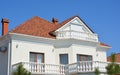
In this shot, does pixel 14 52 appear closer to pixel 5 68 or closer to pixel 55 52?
pixel 5 68

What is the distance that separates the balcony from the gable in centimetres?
474

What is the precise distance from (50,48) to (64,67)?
2602 mm

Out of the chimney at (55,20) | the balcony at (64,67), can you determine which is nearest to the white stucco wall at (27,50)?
the balcony at (64,67)

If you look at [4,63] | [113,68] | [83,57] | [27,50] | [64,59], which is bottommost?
[4,63]

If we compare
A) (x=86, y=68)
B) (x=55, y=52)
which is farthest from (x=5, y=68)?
(x=86, y=68)

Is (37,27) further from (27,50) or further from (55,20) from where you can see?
(55,20)

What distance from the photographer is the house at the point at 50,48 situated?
27641 millimetres

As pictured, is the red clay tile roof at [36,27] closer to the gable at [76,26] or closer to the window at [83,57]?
the gable at [76,26]

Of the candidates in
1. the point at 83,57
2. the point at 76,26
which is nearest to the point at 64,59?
the point at 83,57

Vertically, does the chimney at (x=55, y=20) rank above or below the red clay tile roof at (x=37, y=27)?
above

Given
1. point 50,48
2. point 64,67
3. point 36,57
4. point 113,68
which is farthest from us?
point 50,48

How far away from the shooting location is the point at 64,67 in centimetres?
2925

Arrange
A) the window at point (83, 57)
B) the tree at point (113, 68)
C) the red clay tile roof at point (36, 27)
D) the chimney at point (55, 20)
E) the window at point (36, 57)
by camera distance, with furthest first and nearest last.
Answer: the chimney at point (55, 20) < the window at point (83, 57) < the red clay tile roof at point (36, 27) < the window at point (36, 57) < the tree at point (113, 68)

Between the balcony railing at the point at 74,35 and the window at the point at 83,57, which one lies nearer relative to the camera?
the balcony railing at the point at 74,35
